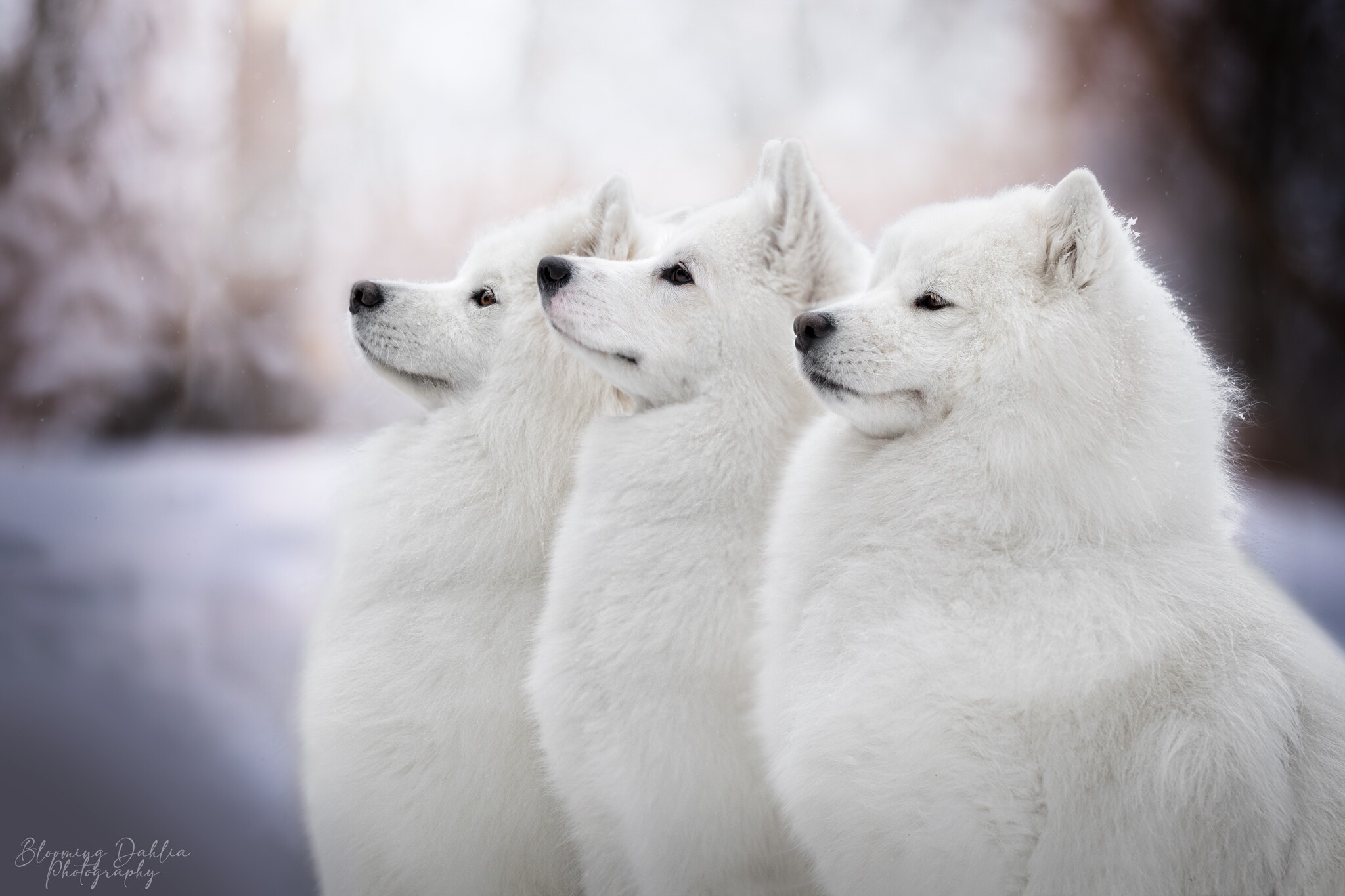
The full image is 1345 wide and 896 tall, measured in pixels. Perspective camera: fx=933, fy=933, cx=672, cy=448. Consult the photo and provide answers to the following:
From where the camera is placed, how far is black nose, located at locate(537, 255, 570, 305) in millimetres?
1722

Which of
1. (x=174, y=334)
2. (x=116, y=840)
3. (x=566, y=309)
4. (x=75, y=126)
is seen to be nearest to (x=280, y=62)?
(x=75, y=126)

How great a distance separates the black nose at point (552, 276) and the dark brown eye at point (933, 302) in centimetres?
64

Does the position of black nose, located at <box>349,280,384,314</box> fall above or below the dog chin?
above

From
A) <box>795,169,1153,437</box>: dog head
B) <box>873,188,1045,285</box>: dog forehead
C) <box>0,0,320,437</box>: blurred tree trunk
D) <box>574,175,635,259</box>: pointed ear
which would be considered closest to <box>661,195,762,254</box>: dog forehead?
<box>574,175,635,259</box>: pointed ear

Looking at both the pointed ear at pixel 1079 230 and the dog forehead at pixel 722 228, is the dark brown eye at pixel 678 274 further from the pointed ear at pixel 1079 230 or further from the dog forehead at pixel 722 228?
the pointed ear at pixel 1079 230

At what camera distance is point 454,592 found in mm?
1983

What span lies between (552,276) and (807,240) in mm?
499

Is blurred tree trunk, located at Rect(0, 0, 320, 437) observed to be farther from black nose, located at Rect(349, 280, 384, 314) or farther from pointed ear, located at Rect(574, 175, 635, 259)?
pointed ear, located at Rect(574, 175, 635, 259)

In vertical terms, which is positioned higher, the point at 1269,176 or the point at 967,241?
the point at 1269,176

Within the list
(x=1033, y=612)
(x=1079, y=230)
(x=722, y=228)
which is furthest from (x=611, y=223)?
(x=1033, y=612)

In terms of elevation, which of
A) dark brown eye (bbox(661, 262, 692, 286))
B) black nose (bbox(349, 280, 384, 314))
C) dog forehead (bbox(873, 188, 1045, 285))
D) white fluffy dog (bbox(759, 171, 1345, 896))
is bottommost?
white fluffy dog (bbox(759, 171, 1345, 896))

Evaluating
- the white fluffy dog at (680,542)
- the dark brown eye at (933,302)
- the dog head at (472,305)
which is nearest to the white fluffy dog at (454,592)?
the dog head at (472,305)

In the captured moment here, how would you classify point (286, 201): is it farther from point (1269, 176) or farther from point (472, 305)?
point (1269, 176)

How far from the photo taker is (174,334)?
8.00 feet
